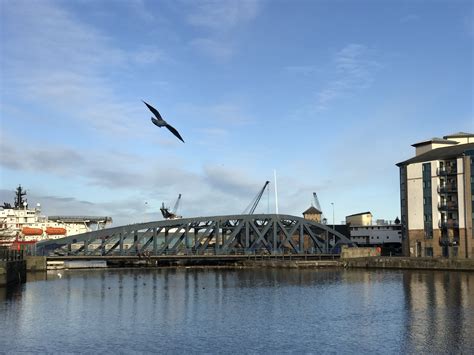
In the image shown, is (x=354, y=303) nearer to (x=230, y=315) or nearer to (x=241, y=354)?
(x=230, y=315)

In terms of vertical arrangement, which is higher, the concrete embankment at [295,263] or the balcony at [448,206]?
the balcony at [448,206]

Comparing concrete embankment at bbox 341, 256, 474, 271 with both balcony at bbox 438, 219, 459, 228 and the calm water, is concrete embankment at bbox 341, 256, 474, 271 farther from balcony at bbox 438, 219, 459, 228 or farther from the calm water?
the calm water

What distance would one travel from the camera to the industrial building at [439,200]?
93.8 metres

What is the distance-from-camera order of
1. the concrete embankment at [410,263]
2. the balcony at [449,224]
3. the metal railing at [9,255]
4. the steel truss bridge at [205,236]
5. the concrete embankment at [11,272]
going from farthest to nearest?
the steel truss bridge at [205,236], the balcony at [449,224], the concrete embankment at [410,263], the metal railing at [9,255], the concrete embankment at [11,272]

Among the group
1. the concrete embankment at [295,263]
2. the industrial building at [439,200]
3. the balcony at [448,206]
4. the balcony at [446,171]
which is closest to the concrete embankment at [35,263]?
the concrete embankment at [295,263]

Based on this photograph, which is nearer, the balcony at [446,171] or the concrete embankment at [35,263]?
the balcony at [446,171]

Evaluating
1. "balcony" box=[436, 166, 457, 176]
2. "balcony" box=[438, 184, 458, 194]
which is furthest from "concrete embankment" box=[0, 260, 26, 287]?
"balcony" box=[436, 166, 457, 176]

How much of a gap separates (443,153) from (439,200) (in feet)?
26.7

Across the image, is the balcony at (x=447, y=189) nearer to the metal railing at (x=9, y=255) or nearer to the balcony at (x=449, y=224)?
the balcony at (x=449, y=224)

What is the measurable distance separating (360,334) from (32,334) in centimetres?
2196

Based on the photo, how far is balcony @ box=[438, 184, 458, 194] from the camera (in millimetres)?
96750

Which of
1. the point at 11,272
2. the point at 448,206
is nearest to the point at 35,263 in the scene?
the point at 11,272

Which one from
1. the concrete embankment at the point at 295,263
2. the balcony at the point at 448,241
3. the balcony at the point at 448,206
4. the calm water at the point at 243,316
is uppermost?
the balcony at the point at 448,206

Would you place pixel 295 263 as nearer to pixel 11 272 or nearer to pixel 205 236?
pixel 205 236
